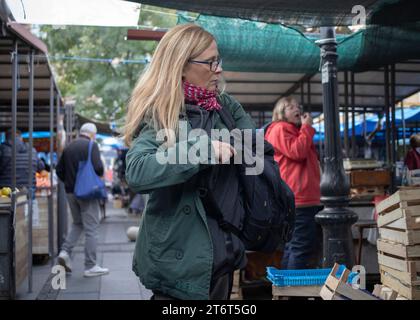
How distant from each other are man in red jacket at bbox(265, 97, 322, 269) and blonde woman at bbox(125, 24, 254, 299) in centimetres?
368

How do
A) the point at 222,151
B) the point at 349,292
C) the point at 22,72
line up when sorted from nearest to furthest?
1. the point at 222,151
2. the point at 349,292
3. the point at 22,72

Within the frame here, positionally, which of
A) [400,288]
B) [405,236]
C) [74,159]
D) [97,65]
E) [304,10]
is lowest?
[400,288]

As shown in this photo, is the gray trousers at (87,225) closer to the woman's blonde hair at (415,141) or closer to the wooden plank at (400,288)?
the woman's blonde hair at (415,141)

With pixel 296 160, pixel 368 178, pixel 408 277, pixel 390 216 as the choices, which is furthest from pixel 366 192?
pixel 408 277

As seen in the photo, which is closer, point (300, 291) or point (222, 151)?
point (222, 151)

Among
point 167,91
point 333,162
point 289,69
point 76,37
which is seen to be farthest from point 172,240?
point 76,37

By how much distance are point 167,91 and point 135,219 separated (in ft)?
51.9

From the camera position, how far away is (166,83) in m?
2.33

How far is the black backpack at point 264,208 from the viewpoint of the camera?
7.53 ft

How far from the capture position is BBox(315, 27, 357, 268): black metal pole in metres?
4.84

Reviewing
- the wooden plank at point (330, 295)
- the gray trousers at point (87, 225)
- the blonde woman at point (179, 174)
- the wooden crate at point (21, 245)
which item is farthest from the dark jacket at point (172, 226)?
the gray trousers at point (87, 225)

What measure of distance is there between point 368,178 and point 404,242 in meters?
3.25

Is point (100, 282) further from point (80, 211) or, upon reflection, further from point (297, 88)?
point (297, 88)
